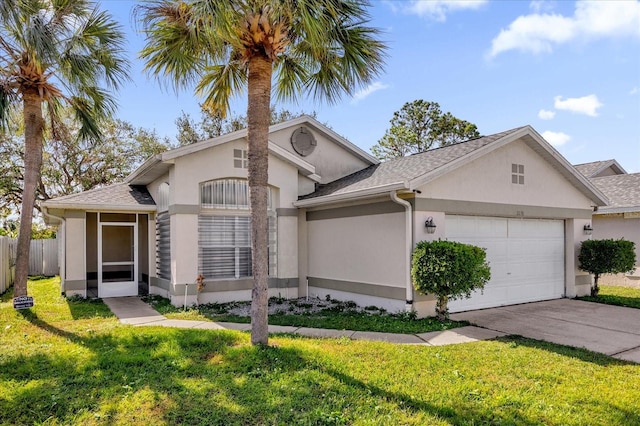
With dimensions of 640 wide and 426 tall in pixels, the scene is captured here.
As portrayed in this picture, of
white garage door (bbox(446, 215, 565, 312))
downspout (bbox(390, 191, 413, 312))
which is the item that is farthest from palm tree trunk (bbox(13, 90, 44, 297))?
white garage door (bbox(446, 215, 565, 312))

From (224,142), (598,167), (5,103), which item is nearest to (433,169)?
(224,142)

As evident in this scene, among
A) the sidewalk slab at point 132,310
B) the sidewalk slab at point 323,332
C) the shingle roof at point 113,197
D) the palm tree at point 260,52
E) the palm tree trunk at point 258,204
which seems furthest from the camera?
the shingle roof at point 113,197

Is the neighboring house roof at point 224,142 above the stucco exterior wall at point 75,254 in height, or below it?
above

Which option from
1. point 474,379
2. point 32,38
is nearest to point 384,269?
point 474,379

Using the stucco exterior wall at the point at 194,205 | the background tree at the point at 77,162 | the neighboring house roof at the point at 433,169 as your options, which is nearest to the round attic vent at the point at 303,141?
the neighboring house roof at the point at 433,169

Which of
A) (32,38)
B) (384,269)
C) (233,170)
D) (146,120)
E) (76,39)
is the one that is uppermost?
(146,120)

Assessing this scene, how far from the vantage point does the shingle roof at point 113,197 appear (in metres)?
12.6

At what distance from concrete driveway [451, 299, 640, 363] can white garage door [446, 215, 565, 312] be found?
36 centimetres

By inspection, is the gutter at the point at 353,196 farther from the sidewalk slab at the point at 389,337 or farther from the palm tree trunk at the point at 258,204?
the palm tree trunk at the point at 258,204

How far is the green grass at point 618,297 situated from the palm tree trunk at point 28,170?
15554 mm

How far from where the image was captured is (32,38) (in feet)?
27.5

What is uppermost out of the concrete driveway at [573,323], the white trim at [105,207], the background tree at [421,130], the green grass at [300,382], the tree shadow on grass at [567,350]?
the background tree at [421,130]

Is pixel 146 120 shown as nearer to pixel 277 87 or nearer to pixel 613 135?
pixel 277 87

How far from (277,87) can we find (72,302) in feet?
29.5
